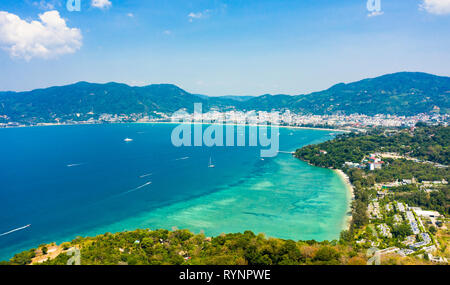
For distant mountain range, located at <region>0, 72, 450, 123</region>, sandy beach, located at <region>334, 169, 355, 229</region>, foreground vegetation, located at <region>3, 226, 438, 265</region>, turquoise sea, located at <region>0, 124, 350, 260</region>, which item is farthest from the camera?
distant mountain range, located at <region>0, 72, 450, 123</region>

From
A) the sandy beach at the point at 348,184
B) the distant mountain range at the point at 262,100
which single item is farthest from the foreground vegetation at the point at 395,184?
the distant mountain range at the point at 262,100

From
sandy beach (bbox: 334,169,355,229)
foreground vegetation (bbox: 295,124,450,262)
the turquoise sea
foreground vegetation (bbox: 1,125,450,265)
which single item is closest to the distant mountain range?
foreground vegetation (bbox: 295,124,450,262)

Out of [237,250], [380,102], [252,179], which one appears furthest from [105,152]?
[380,102]

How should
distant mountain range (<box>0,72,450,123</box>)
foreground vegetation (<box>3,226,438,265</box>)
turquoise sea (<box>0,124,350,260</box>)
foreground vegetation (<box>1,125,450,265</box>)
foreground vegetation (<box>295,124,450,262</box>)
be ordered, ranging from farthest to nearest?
distant mountain range (<box>0,72,450,123</box>)
turquoise sea (<box>0,124,350,260</box>)
foreground vegetation (<box>295,124,450,262</box>)
foreground vegetation (<box>1,125,450,265</box>)
foreground vegetation (<box>3,226,438,265</box>)

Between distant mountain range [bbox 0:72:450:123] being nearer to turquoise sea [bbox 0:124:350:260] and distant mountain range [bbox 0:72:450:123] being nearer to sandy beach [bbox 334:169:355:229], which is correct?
turquoise sea [bbox 0:124:350:260]

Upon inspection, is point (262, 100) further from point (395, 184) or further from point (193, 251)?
point (193, 251)

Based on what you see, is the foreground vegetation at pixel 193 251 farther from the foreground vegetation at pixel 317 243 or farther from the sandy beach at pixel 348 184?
the sandy beach at pixel 348 184

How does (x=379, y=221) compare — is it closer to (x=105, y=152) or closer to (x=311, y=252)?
(x=311, y=252)
